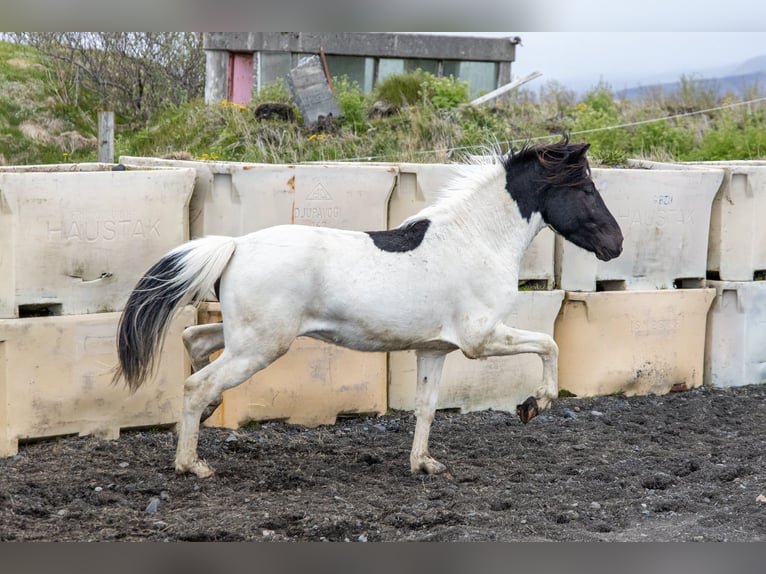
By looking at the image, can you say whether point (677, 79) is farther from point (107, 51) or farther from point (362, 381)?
point (362, 381)

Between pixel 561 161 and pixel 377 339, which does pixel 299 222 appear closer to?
pixel 377 339

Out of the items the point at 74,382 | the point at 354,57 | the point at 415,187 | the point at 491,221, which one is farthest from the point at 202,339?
the point at 354,57

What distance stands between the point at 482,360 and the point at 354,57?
44.9ft

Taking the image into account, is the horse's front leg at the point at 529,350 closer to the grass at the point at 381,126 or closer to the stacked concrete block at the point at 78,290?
the stacked concrete block at the point at 78,290

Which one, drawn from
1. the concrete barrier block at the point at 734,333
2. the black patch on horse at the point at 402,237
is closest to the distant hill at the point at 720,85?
the concrete barrier block at the point at 734,333

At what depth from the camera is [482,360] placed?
7.41m

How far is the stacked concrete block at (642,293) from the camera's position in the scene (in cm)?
779

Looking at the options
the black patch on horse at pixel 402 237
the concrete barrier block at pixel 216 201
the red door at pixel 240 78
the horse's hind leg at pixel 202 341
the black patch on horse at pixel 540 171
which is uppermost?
the red door at pixel 240 78

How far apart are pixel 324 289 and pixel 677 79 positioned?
1619 centimetres

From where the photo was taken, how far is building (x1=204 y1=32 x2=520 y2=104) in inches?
738

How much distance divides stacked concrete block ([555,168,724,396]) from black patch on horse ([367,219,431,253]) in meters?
2.21

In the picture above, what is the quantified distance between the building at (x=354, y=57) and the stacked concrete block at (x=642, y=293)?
416 inches

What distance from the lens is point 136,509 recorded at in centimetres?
504
